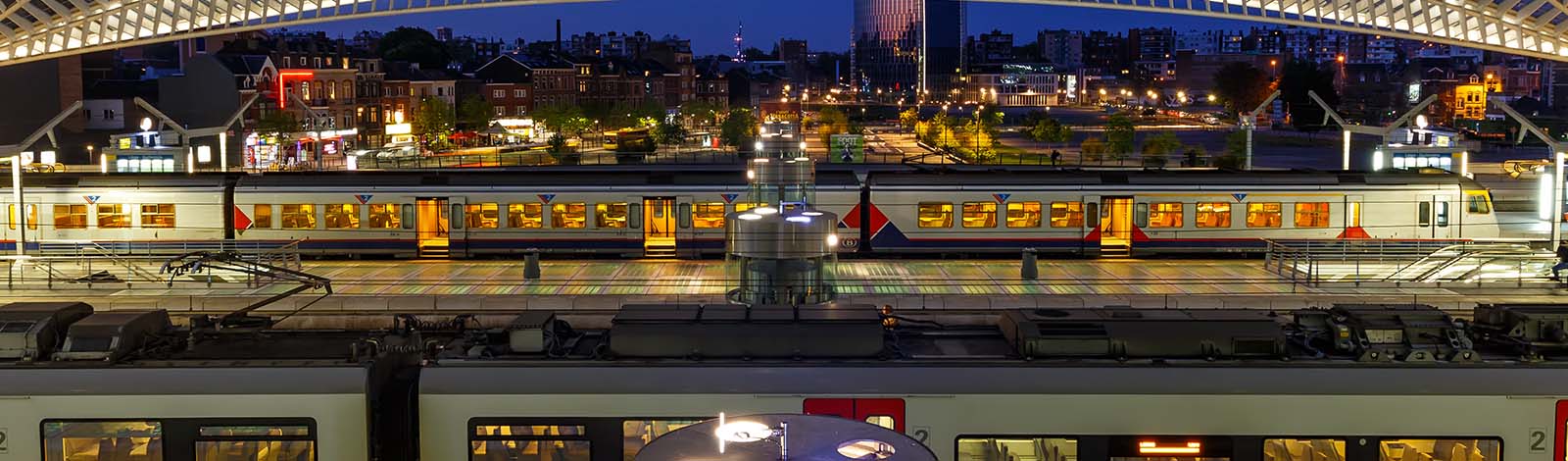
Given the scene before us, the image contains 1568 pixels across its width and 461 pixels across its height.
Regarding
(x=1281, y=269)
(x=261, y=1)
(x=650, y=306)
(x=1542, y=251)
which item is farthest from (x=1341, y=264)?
(x=261, y=1)

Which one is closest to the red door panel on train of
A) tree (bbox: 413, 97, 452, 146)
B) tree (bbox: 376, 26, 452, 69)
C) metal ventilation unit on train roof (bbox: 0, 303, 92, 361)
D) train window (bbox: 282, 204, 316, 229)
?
metal ventilation unit on train roof (bbox: 0, 303, 92, 361)

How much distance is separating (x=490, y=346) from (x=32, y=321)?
3.55m

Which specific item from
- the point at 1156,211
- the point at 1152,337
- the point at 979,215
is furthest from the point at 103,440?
the point at 1156,211

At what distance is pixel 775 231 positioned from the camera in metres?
14.1

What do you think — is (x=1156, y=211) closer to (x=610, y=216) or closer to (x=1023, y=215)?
(x=1023, y=215)

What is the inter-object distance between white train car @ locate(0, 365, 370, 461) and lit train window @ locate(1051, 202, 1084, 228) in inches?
826

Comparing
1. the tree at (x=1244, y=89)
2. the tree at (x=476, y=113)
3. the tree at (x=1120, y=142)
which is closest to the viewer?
the tree at (x=1120, y=142)

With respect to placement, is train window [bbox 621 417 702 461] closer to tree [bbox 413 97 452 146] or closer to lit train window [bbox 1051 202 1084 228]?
lit train window [bbox 1051 202 1084 228]

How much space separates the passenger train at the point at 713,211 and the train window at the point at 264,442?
62.4ft

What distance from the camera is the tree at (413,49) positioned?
12191 cm

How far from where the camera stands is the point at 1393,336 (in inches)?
435

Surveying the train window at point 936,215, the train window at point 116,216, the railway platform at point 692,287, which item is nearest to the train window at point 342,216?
the railway platform at point 692,287

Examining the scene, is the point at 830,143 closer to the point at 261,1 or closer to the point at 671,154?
the point at 671,154

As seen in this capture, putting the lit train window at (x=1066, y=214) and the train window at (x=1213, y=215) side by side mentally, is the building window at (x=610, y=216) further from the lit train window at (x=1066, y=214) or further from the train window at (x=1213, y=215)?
the train window at (x=1213, y=215)
